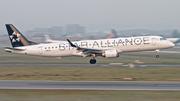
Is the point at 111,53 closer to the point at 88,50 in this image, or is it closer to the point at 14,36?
the point at 88,50

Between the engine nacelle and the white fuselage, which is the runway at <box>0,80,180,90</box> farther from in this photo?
the white fuselage

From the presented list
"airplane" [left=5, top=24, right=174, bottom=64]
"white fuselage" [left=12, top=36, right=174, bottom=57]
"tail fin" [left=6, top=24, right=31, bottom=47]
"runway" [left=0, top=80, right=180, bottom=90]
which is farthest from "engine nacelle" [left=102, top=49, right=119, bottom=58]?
"tail fin" [left=6, top=24, right=31, bottom=47]

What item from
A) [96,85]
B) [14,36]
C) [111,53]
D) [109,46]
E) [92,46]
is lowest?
[96,85]

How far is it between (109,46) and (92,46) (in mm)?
2961

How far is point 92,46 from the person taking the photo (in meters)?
39.2

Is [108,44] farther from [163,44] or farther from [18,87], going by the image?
[18,87]

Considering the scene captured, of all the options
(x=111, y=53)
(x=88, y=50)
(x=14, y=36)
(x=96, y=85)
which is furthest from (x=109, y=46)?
(x=96, y=85)

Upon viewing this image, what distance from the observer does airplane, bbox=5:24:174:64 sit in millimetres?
38281

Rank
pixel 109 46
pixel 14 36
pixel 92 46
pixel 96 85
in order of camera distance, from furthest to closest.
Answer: pixel 14 36 → pixel 92 46 → pixel 109 46 → pixel 96 85

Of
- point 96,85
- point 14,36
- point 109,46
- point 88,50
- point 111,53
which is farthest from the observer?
point 14,36

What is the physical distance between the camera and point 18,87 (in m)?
21.1

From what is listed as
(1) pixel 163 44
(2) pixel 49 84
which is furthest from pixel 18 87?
(1) pixel 163 44

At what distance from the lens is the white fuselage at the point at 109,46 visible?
38.4 meters

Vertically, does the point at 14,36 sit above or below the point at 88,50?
above
